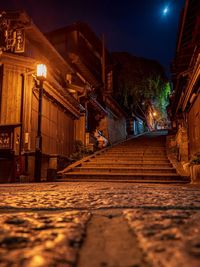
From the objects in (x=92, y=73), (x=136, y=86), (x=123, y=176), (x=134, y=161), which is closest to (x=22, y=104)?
(x=123, y=176)

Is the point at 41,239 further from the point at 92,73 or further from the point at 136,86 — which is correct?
the point at 136,86

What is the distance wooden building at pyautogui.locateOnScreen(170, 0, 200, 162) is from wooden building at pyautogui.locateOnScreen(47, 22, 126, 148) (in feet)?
25.7

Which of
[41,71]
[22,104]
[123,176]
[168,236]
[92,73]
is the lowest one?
[123,176]

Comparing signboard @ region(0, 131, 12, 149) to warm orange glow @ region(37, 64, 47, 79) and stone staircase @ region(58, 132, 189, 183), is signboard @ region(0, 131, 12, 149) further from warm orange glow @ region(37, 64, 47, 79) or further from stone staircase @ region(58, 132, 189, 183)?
warm orange glow @ region(37, 64, 47, 79)

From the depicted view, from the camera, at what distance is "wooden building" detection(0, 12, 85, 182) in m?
11.0

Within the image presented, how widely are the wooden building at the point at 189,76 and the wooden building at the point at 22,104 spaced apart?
6.75 meters

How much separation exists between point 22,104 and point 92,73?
560 inches

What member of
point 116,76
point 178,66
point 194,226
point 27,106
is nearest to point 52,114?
point 27,106

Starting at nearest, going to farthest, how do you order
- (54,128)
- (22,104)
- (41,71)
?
(41,71) → (22,104) → (54,128)

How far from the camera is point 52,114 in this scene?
47.4ft

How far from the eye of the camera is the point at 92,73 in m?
24.7

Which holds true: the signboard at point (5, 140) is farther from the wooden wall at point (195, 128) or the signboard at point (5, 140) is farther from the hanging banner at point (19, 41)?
the wooden wall at point (195, 128)

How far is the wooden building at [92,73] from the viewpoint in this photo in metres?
21.6

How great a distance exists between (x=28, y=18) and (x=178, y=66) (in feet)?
31.9
